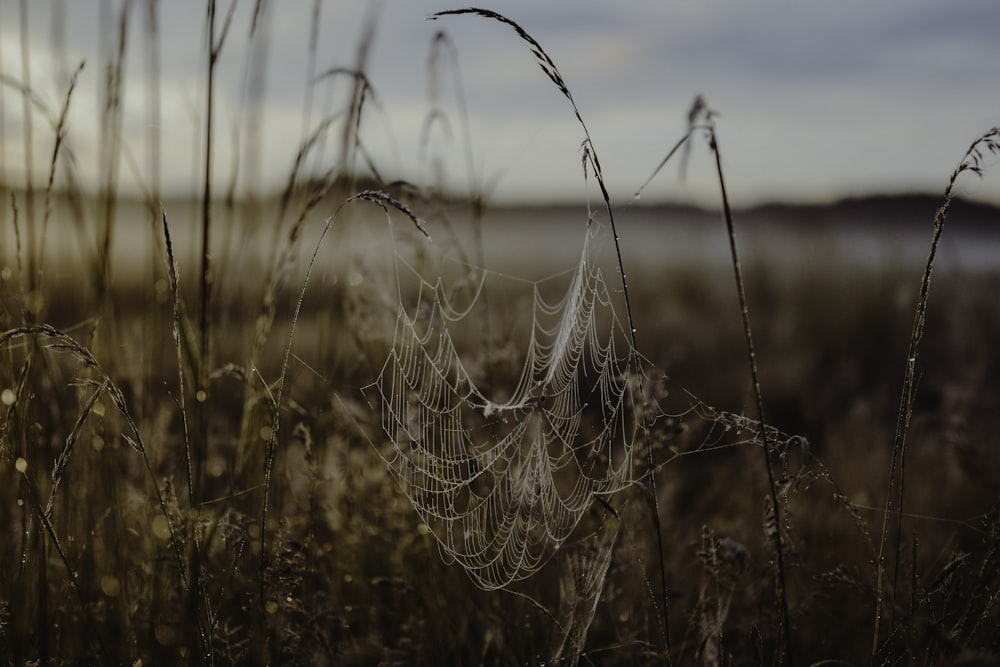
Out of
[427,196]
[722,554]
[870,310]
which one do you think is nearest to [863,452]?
[722,554]

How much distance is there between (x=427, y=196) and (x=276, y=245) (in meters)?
0.57

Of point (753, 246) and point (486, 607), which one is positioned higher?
point (753, 246)

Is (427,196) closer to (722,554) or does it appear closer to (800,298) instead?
(722,554)

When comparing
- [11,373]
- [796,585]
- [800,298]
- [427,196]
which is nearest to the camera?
[11,373]

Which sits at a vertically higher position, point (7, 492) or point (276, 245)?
point (276, 245)

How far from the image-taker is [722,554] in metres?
1.81

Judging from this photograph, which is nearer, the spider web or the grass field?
the grass field

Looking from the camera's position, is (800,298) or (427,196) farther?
(800,298)

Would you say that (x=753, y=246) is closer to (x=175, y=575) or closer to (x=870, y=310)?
(x=870, y=310)

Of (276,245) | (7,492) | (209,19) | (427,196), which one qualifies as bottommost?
(7,492)

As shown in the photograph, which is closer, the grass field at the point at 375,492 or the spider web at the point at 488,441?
the grass field at the point at 375,492

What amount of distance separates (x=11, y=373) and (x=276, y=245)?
2.36 ft

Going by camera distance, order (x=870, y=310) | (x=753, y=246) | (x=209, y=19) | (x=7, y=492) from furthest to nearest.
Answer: (x=753, y=246)
(x=870, y=310)
(x=7, y=492)
(x=209, y=19)

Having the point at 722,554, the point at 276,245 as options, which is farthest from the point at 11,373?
the point at 722,554
